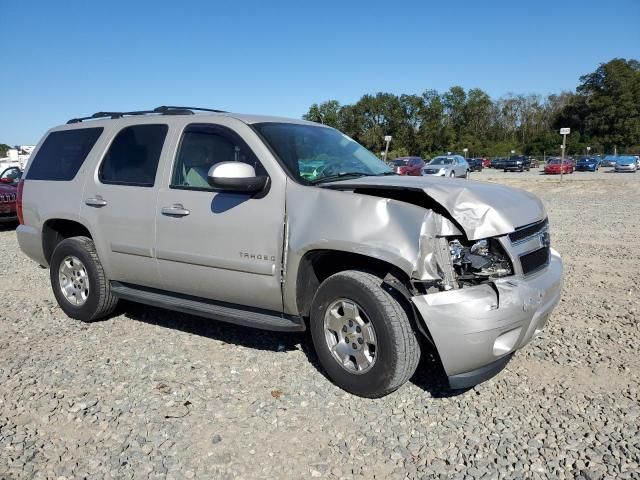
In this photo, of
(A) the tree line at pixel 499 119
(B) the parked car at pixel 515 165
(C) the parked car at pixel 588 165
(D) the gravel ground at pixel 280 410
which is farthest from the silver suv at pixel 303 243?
(A) the tree line at pixel 499 119

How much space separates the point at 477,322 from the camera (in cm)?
313

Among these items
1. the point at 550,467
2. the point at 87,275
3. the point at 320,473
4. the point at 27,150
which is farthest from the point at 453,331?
the point at 27,150

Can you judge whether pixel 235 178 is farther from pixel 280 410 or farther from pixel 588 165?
pixel 588 165

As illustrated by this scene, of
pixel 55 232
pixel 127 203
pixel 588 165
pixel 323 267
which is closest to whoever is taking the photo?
pixel 323 267

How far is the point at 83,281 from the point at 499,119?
116 meters

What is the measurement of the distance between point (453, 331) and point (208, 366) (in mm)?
1955

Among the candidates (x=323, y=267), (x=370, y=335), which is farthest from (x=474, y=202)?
(x=323, y=267)

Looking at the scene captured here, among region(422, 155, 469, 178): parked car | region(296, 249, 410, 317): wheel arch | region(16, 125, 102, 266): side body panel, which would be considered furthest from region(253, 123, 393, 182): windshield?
region(422, 155, 469, 178): parked car

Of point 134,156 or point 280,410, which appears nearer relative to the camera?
point 280,410

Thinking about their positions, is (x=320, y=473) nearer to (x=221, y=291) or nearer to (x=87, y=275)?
(x=221, y=291)

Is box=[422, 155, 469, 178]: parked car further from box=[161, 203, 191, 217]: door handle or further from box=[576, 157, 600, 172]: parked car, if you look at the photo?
box=[576, 157, 600, 172]: parked car

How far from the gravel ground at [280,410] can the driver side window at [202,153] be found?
1.39 meters

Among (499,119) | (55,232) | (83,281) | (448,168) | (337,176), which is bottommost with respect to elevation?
(83,281)

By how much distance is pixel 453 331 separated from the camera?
3.14m
